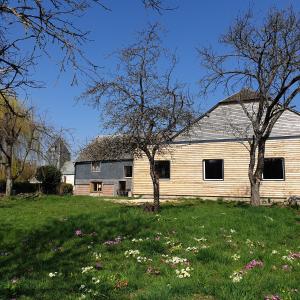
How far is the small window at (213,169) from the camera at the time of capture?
2925cm

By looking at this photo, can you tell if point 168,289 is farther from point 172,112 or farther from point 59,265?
point 172,112

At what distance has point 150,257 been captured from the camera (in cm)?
919

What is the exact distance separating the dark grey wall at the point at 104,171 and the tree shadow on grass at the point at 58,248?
30710 millimetres

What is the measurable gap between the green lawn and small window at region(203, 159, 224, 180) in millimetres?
13825

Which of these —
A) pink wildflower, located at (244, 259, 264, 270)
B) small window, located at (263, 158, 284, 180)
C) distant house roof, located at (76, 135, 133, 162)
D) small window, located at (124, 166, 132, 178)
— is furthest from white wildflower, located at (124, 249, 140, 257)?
small window, located at (124, 166, 132, 178)

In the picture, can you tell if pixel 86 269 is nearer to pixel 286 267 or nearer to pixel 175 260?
pixel 175 260

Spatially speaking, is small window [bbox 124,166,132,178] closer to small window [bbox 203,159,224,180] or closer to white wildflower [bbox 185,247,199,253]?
small window [bbox 203,159,224,180]

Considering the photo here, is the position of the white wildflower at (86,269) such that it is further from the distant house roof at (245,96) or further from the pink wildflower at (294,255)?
the distant house roof at (245,96)

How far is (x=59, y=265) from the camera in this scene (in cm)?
874

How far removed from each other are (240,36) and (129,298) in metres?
16.2

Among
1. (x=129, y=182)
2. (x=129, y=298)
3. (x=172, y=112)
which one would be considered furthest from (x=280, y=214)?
(x=129, y=182)

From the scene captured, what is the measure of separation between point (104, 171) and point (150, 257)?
39.3 metres

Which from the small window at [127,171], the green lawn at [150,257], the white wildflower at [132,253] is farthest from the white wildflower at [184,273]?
the small window at [127,171]

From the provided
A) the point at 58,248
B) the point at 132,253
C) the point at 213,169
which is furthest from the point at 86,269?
the point at 213,169
